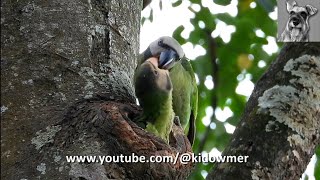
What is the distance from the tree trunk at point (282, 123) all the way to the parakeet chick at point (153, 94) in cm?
26

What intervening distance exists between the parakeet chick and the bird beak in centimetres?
6

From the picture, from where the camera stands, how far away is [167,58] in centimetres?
177

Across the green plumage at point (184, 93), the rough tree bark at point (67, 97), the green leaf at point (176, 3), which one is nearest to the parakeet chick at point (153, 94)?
the rough tree bark at point (67, 97)

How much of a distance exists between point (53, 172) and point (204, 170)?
80.7 inches

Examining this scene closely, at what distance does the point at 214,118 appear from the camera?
3.13 m

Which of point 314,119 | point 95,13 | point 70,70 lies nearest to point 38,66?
point 70,70

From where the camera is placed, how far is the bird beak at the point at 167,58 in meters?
1.68

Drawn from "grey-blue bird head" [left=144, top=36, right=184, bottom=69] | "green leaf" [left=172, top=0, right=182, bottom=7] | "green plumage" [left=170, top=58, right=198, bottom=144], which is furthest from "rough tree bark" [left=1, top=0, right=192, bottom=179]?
"green leaf" [left=172, top=0, right=182, bottom=7]

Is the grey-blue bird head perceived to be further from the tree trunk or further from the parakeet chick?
the tree trunk

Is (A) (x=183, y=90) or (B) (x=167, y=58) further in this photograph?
(A) (x=183, y=90)

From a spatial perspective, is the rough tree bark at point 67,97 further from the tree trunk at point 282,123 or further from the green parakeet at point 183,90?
the green parakeet at point 183,90

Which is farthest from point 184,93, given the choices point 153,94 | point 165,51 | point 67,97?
point 67,97

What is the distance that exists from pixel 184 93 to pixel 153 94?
95cm

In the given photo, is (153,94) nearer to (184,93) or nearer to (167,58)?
(167,58)
